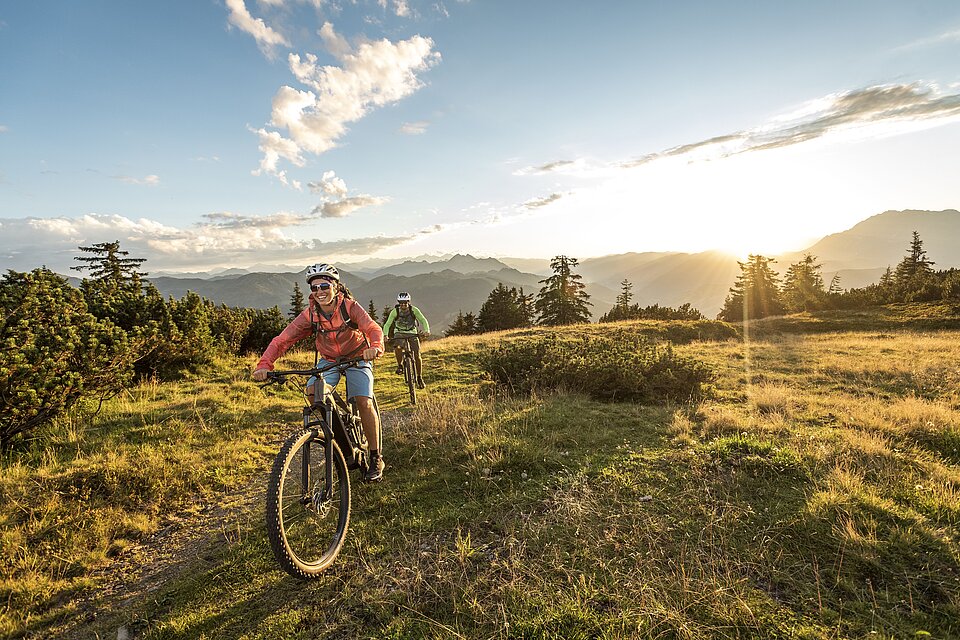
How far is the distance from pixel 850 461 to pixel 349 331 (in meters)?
6.90

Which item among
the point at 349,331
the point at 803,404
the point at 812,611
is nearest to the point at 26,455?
the point at 349,331

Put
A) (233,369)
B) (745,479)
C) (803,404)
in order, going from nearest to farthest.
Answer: (745,479), (803,404), (233,369)

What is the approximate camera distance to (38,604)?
3.88 m

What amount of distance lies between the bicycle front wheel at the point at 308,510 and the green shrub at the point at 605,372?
6296 mm

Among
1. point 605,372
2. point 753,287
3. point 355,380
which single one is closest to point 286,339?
point 355,380

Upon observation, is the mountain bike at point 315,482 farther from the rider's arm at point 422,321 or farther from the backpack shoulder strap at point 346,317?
the rider's arm at point 422,321

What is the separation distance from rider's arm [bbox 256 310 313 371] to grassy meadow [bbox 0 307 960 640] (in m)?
2.15

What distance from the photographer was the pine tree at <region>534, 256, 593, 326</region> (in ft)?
163

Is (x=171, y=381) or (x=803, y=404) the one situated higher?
(x=171, y=381)

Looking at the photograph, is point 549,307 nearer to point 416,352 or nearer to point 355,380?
point 416,352

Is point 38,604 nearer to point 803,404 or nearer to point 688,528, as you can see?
point 688,528

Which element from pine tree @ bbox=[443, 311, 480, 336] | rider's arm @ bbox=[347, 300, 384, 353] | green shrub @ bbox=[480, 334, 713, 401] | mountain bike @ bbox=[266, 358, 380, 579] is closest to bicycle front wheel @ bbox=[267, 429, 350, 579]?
mountain bike @ bbox=[266, 358, 380, 579]

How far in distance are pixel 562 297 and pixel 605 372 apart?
4105 centimetres

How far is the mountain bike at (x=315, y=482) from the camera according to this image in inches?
143
